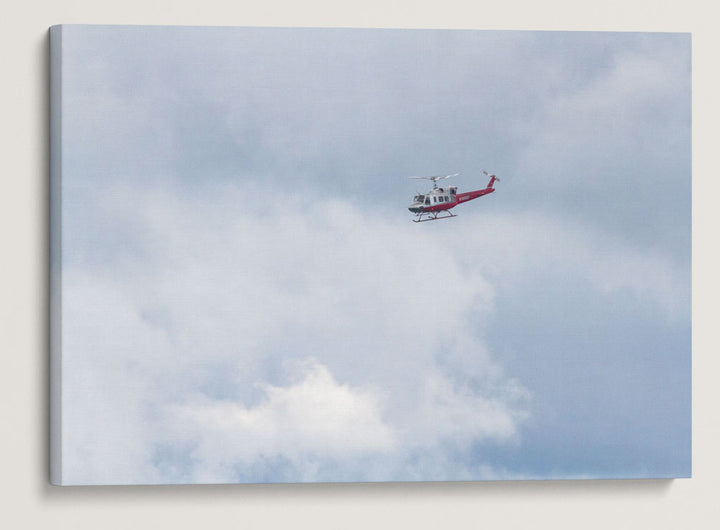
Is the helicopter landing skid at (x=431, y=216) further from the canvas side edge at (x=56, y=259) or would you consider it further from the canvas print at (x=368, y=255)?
the canvas side edge at (x=56, y=259)

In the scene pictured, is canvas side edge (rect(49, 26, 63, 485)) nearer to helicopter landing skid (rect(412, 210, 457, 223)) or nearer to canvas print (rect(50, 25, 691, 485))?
canvas print (rect(50, 25, 691, 485))

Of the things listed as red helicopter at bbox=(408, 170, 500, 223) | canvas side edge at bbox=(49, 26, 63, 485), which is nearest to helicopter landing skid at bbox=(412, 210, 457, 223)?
red helicopter at bbox=(408, 170, 500, 223)

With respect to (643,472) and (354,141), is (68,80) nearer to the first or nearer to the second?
(354,141)

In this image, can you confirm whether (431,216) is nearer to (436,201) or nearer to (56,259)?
(436,201)

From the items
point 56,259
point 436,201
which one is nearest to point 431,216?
point 436,201

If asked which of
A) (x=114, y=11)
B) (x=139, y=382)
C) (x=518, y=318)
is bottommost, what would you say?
(x=139, y=382)

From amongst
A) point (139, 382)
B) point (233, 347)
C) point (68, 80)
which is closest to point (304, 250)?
point (233, 347)

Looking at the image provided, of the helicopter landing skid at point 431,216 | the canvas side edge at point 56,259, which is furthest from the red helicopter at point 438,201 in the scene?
the canvas side edge at point 56,259

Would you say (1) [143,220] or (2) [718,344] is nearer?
(1) [143,220]
